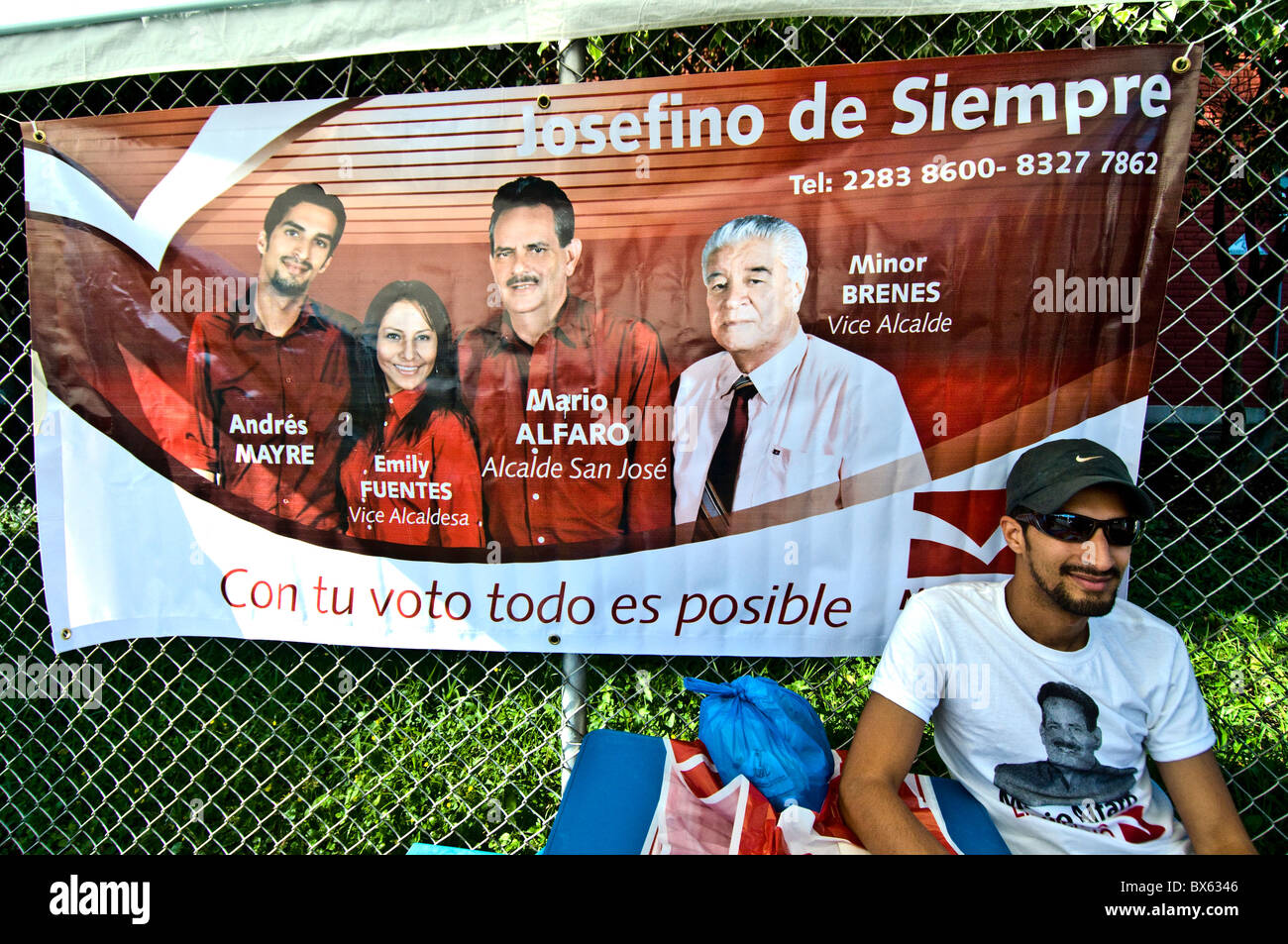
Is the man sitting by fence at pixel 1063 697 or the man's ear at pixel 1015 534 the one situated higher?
the man's ear at pixel 1015 534

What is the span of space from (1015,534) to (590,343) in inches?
46.4

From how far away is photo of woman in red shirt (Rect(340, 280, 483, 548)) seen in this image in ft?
7.70

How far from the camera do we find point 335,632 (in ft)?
8.05

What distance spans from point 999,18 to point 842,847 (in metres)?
2.14

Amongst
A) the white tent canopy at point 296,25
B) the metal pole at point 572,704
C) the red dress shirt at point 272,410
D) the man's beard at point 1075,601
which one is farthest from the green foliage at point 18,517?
the man's beard at point 1075,601

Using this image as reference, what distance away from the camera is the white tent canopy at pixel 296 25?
210 centimetres

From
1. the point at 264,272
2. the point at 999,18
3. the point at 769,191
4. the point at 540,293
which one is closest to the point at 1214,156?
the point at 999,18

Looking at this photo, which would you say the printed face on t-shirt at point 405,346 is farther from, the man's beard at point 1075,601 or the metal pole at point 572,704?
the man's beard at point 1075,601

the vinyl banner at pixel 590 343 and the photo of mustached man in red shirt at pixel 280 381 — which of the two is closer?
the vinyl banner at pixel 590 343

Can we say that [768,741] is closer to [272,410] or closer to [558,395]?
[558,395]

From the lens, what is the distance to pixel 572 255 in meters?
2.26

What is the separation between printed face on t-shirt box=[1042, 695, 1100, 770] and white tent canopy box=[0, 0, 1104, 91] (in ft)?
5.45

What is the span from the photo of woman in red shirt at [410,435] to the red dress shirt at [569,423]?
57mm

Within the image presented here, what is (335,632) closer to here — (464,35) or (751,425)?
(751,425)
